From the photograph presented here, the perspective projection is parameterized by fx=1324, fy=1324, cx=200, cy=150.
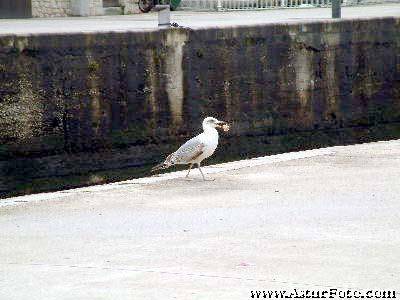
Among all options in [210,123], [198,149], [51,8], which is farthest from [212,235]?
[51,8]

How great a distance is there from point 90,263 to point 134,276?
614 millimetres

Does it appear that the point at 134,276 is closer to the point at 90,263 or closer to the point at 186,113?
the point at 90,263

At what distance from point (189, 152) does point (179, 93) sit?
Result: 1606mm

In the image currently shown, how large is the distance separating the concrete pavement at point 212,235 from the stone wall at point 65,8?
18246mm

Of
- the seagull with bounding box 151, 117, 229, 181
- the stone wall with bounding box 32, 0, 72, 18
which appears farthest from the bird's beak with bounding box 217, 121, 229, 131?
the stone wall with bounding box 32, 0, 72, 18

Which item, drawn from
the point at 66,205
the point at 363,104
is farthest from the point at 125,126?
the point at 363,104

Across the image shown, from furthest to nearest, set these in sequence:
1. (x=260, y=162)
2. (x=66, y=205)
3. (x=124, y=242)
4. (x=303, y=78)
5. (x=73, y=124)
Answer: (x=303, y=78)
(x=260, y=162)
(x=73, y=124)
(x=66, y=205)
(x=124, y=242)

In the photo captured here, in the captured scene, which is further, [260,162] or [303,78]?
[303,78]

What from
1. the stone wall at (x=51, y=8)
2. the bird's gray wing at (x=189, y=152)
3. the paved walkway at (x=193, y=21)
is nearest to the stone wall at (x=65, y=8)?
the stone wall at (x=51, y=8)

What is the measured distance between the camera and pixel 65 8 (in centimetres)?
3350

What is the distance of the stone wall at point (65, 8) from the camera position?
1297 inches

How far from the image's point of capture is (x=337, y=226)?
36.6 ft

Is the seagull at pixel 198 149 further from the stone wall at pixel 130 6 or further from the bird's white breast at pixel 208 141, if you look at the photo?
the stone wall at pixel 130 6

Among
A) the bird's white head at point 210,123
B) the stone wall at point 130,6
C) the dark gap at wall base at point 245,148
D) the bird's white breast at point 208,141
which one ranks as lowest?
the dark gap at wall base at point 245,148
